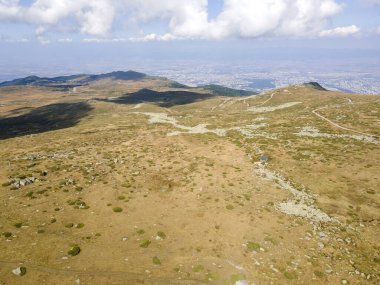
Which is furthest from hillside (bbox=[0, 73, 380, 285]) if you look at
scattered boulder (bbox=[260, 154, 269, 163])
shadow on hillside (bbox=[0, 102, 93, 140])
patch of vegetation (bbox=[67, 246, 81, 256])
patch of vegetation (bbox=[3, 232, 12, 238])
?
shadow on hillside (bbox=[0, 102, 93, 140])

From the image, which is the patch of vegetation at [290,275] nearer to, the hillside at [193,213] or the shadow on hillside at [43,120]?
the hillside at [193,213]

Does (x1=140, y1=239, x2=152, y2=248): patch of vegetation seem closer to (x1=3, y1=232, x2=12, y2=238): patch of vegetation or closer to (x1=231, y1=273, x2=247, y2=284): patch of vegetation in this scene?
(x1=231, y1=273, x2=247, y2=284): patch of vegetation

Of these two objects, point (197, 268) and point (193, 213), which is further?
point (193, 213)

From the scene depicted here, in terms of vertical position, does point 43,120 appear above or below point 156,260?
below

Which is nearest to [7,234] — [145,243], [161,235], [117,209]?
[117,209]

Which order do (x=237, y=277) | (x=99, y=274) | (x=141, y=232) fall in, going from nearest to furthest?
(x=99, y=274) → (x=237, y=277) → (x=141, y=232)

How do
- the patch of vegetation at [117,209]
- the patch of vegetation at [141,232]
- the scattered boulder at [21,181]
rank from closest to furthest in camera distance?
the patch of vegetation at [141,232], the patch of vegetation at [117,209], the scattered boulder at [21,181]

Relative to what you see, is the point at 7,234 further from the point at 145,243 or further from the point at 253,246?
the point at 253,246

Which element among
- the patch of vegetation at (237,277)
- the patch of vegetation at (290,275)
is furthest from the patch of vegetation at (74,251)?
the patch of vegetation at (290,275)
